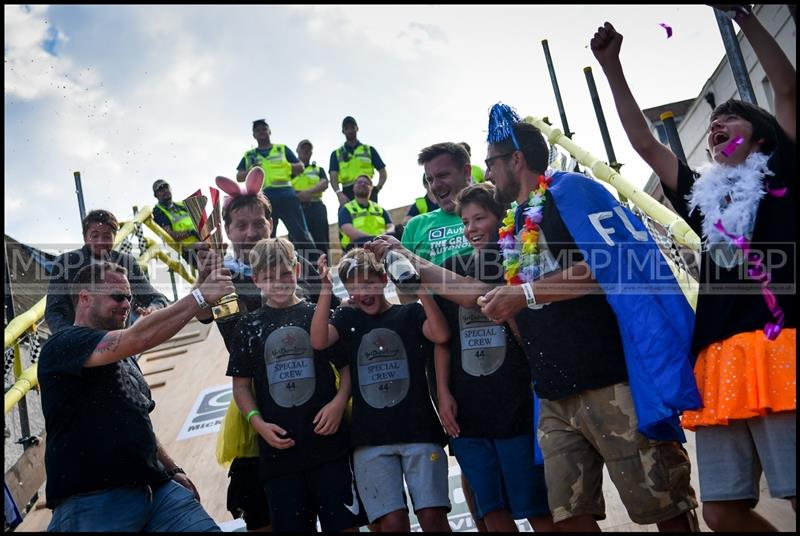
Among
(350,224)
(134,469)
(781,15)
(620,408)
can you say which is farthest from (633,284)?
(781,15)

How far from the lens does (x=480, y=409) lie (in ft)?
10.9

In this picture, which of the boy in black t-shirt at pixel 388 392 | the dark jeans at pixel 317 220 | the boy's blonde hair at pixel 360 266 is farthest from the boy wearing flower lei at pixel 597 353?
the dark jeans at pixel 317 220

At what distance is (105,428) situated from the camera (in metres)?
3.09

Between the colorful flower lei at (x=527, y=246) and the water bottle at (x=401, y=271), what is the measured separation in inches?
17.4

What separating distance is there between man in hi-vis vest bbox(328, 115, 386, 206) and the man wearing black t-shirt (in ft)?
18.8

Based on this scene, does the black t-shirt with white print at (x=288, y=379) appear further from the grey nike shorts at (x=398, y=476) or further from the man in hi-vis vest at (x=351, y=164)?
the man in hi-vis vest at (x=351, y=164)

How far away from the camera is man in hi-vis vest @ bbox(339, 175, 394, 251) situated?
26.2ft

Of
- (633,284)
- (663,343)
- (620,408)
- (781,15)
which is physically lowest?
(620,408)

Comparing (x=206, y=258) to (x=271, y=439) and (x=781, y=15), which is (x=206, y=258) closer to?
(x=271, y=439)

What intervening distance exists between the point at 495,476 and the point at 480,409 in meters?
0.32

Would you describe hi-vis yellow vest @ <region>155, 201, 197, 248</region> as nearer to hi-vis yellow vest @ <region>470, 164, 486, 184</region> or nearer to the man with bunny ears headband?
hi-vis yellow vest @ <region>470, 164, 486, 184</region>

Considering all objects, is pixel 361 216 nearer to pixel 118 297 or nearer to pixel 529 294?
pixel 118 297

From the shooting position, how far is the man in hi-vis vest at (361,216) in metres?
8.00

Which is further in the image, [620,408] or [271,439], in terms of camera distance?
[271,439]
